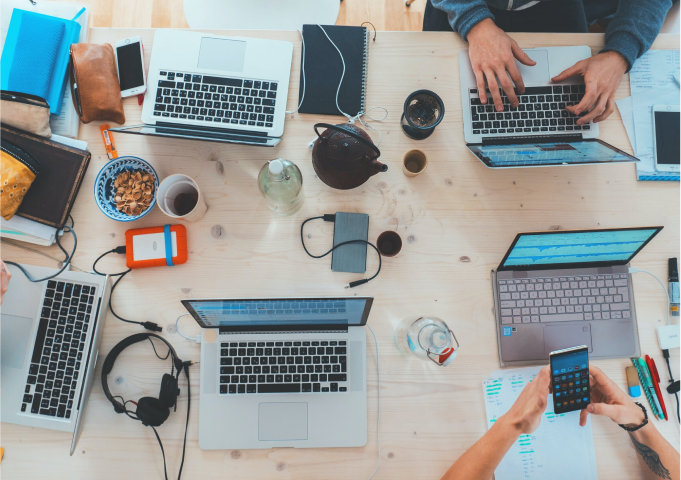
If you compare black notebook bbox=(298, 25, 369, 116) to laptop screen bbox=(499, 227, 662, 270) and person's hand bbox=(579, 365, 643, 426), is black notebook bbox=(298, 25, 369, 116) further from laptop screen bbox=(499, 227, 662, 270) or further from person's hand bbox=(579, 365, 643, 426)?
person's hand bbox=(579, 365, 643, 426)

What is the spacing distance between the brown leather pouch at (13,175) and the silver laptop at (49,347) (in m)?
0.15

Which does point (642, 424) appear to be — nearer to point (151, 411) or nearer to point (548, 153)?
point (548, 153)

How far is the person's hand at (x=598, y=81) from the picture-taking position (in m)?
1.04

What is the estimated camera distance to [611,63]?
42.1 inches

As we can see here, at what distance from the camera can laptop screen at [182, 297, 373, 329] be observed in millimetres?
845

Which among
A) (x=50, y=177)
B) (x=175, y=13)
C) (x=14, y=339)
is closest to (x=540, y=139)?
(x=50, y=177)

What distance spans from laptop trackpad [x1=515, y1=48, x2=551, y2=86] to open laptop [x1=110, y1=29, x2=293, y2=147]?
65 cm

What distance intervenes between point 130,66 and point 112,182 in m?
0.33

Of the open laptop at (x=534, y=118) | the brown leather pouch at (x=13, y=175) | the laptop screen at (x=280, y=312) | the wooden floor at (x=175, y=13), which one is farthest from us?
the wooden floor at (x=175, y=13)

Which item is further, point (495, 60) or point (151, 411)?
point (495, 60)

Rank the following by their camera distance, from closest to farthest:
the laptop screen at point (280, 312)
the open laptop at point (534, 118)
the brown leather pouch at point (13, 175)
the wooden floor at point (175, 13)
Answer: the laptop screen at point (280, 312) → the brown leather pouch at point (13, 175) → the open laptop at point (534, 118) → the wooden floor at point (175, 13)

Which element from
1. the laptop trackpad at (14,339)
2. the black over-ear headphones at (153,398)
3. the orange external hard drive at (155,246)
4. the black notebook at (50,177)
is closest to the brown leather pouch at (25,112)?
the black notebook at (50,177)

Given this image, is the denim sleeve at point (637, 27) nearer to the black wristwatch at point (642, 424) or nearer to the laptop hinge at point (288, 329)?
the black wristwatch at point (642, 424)

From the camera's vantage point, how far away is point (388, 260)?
1059mm
